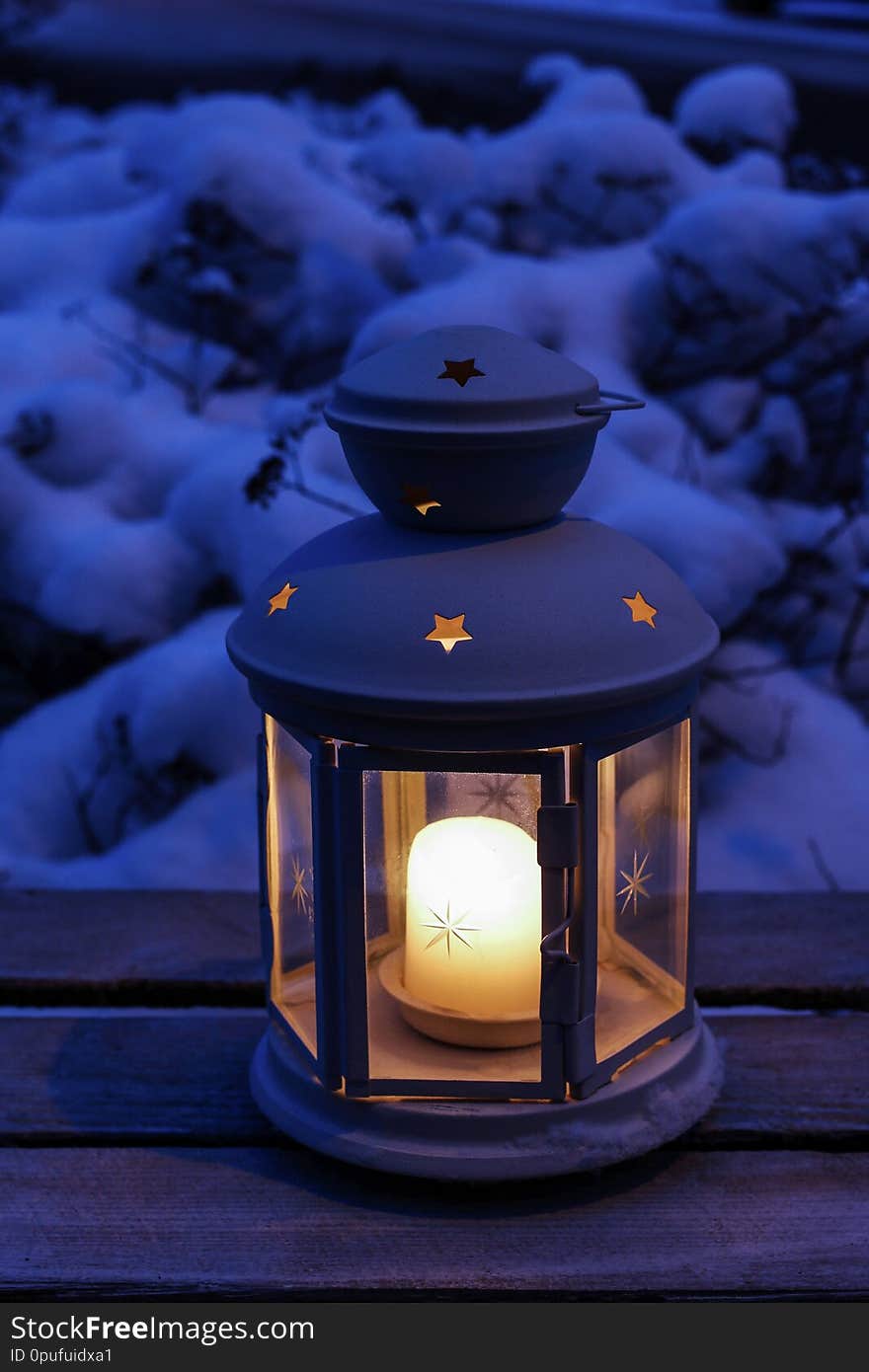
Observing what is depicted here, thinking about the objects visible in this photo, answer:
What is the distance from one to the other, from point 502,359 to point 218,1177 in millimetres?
765

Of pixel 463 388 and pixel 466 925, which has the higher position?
pixel 463 388

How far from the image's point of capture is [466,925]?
1363mm

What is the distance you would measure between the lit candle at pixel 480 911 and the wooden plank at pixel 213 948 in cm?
37

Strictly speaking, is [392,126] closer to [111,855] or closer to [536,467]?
[111,855]

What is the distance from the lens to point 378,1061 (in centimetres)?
136

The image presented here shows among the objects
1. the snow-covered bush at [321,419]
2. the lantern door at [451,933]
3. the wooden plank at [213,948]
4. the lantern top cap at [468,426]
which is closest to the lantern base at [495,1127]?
the lantern door at [451,933]

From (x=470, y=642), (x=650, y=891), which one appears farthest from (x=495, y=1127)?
(x=470, y=642)

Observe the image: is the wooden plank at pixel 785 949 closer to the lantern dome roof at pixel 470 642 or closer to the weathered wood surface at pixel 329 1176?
the weathered wood surface at pixel 329 1176

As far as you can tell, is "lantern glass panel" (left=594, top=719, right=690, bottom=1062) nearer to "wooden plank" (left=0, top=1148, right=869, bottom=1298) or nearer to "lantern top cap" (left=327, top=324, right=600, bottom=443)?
"wooden plank" (left=0, top=1148, right=869, bottom=1298)

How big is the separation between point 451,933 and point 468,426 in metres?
0.46

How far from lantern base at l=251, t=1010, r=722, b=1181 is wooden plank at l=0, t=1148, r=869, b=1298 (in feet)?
0.13

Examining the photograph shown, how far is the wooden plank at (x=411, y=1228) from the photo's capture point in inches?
48.2

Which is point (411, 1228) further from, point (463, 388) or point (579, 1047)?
point (463, 388)

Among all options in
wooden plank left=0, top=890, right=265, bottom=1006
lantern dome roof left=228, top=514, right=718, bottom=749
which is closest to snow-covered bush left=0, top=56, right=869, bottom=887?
wooden plank left=0, top=890, right=265, bottom=1006
